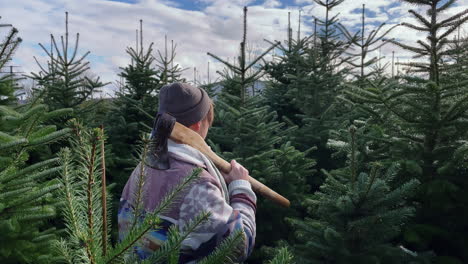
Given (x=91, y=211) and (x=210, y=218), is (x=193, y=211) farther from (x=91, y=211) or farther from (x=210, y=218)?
(x=91, y=211)

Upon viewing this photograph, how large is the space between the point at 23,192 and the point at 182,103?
4.69 ft

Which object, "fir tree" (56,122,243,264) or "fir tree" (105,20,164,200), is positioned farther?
"fir tree" (105,20,164,200)

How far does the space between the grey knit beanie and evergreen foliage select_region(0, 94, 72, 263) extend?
847mm

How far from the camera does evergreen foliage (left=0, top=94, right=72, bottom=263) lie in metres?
2.89

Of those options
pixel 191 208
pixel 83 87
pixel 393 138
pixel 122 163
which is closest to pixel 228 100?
pixel 122 163

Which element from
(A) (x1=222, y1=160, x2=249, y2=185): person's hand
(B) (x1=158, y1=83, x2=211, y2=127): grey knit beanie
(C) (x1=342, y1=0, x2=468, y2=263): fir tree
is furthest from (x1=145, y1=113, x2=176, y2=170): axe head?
(C) (x1=342, y1=0, x2=468, y2=263): fir tree

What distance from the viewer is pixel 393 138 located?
13.3 feet

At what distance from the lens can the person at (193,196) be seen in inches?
83.7

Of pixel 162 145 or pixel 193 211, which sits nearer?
pixel 193 211

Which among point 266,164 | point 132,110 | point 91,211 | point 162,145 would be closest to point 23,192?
point 162,145

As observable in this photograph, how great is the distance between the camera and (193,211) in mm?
2111

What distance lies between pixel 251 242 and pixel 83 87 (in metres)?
6.05

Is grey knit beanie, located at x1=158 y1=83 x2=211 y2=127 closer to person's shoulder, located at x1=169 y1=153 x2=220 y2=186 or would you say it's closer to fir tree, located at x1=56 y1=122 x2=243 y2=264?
person's shoulder, located at x1=169 y1=153 x2=220 y2=186

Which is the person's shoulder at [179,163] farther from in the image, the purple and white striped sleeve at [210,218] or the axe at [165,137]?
the purple and white striped sleeve at [210,218]
